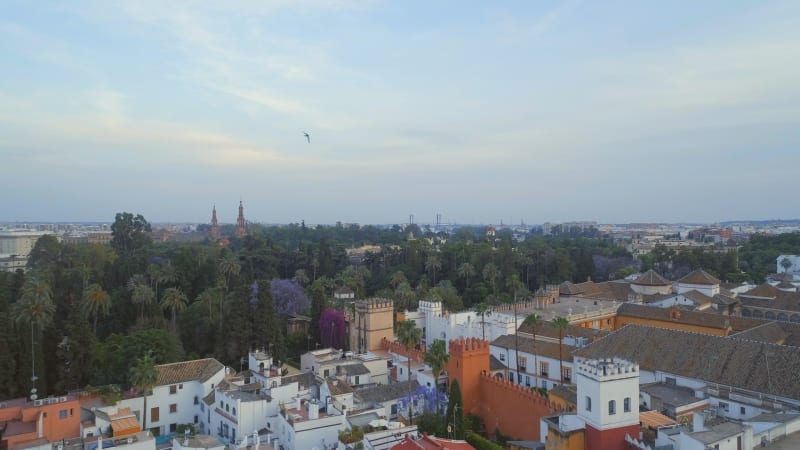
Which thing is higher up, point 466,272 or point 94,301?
point 94,301

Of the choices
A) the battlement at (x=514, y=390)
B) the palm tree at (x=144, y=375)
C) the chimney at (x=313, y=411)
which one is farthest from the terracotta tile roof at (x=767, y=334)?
the palm tree at (x=144, y=375)

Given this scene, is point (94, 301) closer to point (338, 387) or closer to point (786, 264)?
point (338, 387)

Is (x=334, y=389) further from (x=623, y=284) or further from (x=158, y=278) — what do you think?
(x=623, y=284)

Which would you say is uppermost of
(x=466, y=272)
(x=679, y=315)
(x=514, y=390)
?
(x=466, y=272)

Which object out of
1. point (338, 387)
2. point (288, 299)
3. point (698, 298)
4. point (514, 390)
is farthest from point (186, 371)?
point (698, 298)

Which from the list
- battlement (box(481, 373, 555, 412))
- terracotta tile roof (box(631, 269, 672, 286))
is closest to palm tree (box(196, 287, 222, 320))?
battlement (box(481, 373, 555, 412))

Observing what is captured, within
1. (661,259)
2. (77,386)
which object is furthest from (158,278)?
(661,259)

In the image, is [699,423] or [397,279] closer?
[699,423]
